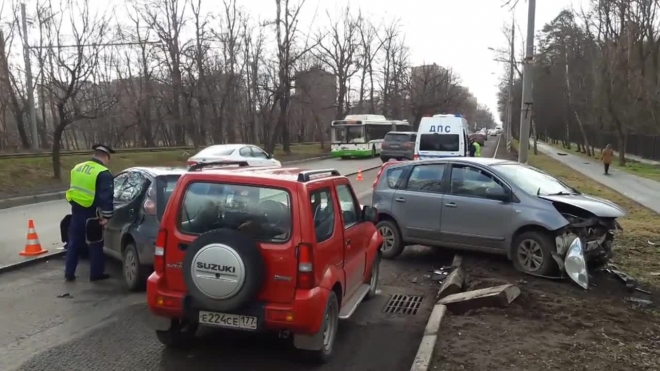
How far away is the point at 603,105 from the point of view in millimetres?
38500

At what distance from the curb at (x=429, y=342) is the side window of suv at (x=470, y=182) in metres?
2.63

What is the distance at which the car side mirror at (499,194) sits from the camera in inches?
306

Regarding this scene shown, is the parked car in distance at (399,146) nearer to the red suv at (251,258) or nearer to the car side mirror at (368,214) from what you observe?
the car side mirror at (368,214)

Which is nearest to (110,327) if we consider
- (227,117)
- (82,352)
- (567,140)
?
(82,352)

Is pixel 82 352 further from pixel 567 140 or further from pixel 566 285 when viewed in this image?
pixel 567 140

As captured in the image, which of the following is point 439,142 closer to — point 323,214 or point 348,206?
point 348,206

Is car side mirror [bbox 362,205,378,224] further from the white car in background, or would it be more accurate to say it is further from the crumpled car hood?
the white car in background

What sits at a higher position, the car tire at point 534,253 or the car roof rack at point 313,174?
the car roof rack at point 313,174

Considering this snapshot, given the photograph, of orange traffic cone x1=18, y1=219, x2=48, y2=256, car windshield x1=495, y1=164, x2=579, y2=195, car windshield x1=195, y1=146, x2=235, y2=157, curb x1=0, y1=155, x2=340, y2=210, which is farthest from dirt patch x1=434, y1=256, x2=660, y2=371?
car windshield x1=195, y1=146, x2=235, y2=157

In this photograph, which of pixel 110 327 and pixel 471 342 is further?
pixel 110 327

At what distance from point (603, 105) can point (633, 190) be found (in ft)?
66.8

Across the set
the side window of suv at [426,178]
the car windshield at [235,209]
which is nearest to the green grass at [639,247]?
the side window of suv at [426,178]

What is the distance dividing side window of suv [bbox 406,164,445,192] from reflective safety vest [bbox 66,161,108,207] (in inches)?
180

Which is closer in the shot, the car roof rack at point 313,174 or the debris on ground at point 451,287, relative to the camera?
the car roof rack at point 313,174
